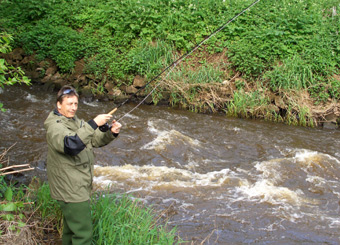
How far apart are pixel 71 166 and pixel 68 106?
0.52m

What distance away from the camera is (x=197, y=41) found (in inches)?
456

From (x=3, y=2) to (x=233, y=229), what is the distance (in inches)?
495

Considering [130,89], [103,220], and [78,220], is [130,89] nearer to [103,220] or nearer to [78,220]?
[103,220]

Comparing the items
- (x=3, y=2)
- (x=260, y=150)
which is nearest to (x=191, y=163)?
(x=260, y=150)

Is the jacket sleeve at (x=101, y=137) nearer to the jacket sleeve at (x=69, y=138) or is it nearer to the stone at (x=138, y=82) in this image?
the jacket sleeve at (x=69, y=138)

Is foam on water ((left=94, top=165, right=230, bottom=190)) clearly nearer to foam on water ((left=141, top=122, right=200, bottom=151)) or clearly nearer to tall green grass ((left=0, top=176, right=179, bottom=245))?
foam on water ((left=141, top=122, right=200, bottom=151))

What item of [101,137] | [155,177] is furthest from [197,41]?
[101,137]

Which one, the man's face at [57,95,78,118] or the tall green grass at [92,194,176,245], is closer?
the man's face at [57,95,78,118]

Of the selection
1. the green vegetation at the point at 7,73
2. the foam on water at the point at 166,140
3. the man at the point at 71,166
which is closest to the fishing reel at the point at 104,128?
the man at the point at 71,166

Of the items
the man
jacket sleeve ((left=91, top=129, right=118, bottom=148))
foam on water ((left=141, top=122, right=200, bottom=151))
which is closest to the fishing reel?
jacket sleeve ((left=91, top=129, right=118, bottom=148))

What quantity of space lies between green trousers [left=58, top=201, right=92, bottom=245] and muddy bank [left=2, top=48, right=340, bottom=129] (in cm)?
673

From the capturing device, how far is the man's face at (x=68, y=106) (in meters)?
3.12

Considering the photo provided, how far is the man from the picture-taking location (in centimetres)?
296

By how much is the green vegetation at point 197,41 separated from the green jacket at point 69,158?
7.34 m
